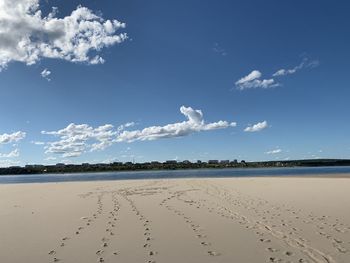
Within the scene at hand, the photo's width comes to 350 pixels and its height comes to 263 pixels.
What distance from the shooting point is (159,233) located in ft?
39.1

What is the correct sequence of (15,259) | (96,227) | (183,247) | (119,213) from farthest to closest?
(119,213), (96,227), (183,247), (15,259)

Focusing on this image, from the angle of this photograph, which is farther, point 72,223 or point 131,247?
point 72,223

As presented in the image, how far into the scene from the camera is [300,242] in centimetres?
1019

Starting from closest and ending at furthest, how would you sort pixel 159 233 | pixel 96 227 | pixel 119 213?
1. pixel 159 233
2. pixel 96 227
3. pixel 119 213

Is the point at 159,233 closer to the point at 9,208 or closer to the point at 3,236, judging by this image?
the point at 3,236

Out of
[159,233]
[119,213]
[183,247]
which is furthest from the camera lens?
[119,213]

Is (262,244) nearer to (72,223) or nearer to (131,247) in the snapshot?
(131,247)

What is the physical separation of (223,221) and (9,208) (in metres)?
11.7

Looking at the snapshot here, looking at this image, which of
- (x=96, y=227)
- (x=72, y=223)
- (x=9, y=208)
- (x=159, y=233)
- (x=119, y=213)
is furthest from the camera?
(x=9, y=208)

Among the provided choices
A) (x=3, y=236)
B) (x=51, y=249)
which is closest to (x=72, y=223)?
(x=3, y=236)

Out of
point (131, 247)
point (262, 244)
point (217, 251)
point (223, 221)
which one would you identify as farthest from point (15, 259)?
point (223, 221)

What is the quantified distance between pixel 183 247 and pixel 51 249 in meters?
3.58

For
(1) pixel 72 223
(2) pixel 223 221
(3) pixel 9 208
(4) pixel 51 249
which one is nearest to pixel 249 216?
(2) pixel 223 221

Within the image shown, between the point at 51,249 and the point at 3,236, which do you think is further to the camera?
the point at 3,236
